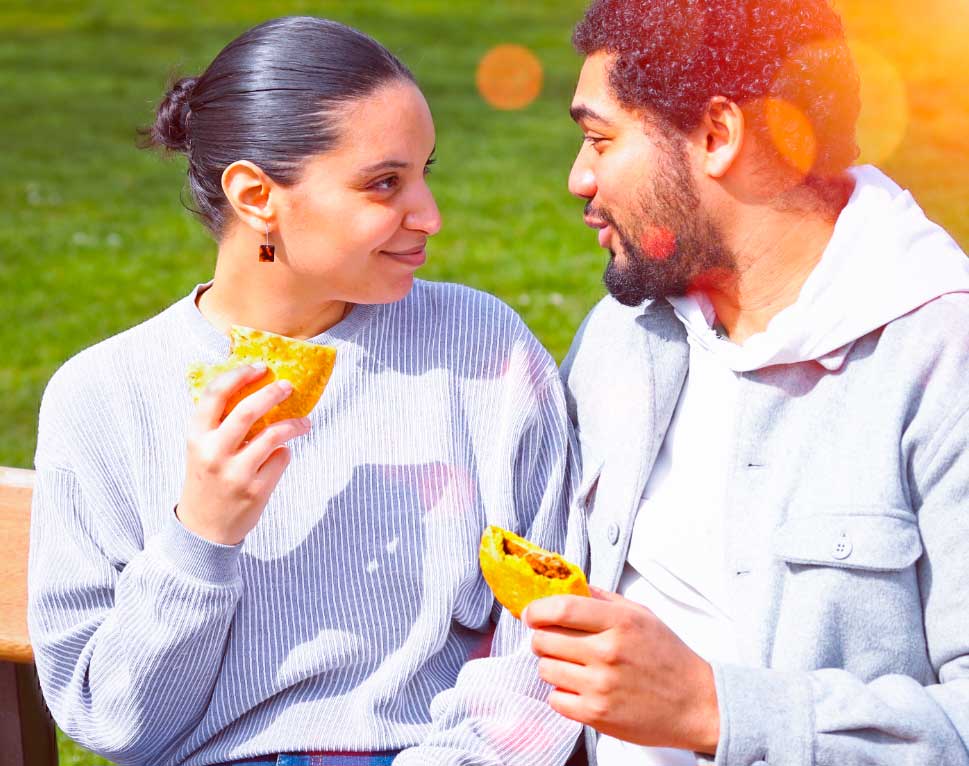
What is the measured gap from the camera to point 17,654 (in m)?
3.11

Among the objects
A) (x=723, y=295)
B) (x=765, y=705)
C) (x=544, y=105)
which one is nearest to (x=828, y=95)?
(x=723, y=295)

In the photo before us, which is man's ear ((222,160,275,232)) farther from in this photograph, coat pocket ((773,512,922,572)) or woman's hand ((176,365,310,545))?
coat pocket ((773,512,922,572))

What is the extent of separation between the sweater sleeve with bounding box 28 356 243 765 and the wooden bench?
28cm

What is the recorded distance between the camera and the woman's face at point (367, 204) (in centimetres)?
281

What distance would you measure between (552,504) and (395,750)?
2.00 ft

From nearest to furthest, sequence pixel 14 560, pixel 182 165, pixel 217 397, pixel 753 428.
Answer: pixel 217 397, pixel 753 428, pixel 14 560, pixel 182 165

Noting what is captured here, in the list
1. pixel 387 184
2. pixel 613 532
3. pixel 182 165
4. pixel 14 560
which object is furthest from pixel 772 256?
pixel 182 165

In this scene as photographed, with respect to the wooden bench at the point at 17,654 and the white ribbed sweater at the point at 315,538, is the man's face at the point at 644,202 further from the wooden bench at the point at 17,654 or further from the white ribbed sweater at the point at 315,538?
the wooden bench at the point at 17,654

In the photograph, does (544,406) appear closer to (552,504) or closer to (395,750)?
(552,504)

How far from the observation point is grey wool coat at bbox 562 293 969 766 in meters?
2.48

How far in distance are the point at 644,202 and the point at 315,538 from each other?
39.6 inches

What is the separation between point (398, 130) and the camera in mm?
2838

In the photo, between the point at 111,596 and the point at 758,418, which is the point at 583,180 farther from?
the point at 111,596

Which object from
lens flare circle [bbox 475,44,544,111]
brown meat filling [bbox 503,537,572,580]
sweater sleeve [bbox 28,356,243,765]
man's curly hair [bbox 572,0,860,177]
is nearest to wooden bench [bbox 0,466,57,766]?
sweater sleeve [bbox 28,356,243,765]
